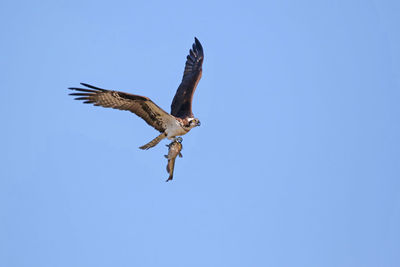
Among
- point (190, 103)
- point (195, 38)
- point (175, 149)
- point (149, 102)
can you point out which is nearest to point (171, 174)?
point (175, 149)

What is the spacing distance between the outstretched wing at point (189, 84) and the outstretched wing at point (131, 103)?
4.19 feet

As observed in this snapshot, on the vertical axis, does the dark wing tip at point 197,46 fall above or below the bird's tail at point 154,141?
above

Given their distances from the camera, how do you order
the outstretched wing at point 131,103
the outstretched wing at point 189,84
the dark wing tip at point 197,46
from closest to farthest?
the outstretched wing at point 131,103, the outstretched wing at point 189,84, the dark wing tip at point 197,46

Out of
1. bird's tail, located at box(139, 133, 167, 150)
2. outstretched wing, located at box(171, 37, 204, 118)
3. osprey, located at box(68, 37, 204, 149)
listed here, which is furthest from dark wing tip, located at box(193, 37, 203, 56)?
bird's tail, located at box(139, 133, 167, 150)

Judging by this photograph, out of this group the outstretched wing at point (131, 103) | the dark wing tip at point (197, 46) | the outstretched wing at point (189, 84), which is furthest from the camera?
the dark wing tip at point (197, 46)

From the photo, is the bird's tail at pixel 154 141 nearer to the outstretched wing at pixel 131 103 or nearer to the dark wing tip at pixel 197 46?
the outstretched wing at pixel 131 103

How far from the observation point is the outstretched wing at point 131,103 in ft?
45.2

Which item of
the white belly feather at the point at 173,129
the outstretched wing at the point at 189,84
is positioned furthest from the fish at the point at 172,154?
the outstretched wing at the point at 189,84

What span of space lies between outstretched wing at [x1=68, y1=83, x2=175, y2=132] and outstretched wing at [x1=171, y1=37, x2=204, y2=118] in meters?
1.28

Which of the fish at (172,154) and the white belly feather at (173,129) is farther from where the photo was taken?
the white belly feather at (173,129)

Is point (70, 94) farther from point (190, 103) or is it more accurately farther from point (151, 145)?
point (190, 103)

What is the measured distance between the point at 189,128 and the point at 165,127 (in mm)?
634

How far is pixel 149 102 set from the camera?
46.1 feet

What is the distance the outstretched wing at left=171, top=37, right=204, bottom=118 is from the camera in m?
16.6
